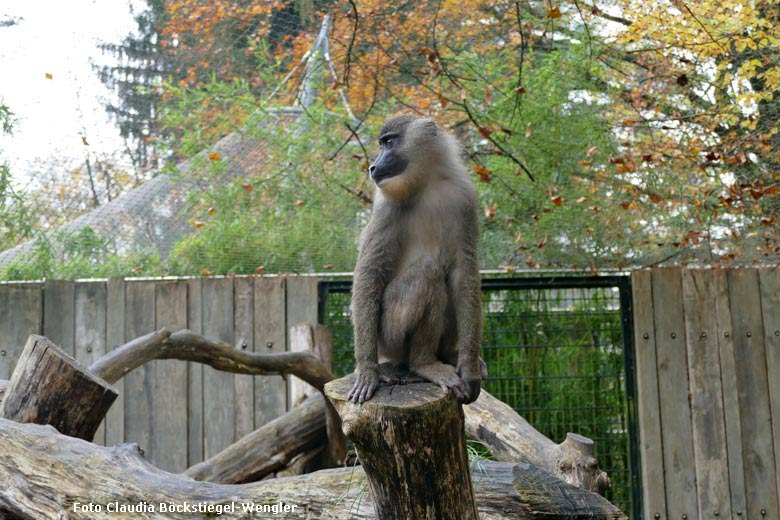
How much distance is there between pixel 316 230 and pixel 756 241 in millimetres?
3550

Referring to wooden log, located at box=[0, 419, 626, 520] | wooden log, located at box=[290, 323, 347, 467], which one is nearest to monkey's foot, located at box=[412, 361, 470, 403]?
wooden log, located at box=[0, 419, 626, 520]

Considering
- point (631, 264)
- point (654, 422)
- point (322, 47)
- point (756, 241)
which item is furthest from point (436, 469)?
point (322, 47)

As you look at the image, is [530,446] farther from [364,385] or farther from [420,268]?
[364,385]

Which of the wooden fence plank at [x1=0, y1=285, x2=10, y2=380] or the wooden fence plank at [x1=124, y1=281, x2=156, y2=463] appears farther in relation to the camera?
the wooden fence plank at [x1=0, y1=285, x2=10, y2=380]

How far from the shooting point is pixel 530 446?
4453 mm

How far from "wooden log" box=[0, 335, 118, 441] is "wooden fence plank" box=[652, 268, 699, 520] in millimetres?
4085

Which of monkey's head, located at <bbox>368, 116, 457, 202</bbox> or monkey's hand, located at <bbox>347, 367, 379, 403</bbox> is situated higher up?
monkey's head, located at <bbox>368, 116, 457, 202</bbox>

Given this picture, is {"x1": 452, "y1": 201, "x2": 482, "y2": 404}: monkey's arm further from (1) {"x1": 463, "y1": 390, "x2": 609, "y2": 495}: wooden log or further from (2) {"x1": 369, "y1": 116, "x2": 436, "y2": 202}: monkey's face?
(1) {"x1": 463, "y1": 390, "x2": 609, "y2": 495}: wooden log

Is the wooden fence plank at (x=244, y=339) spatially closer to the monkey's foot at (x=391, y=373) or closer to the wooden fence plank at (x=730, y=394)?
the monkey's foot at (x=391, y=373)

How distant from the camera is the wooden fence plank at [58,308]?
255 inches

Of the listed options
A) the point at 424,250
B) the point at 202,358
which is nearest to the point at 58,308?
the point at 202,358

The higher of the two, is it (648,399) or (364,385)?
(364,385)

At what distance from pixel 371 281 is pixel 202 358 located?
6.19 ft

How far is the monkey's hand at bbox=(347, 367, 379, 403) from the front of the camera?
10.1 ft
